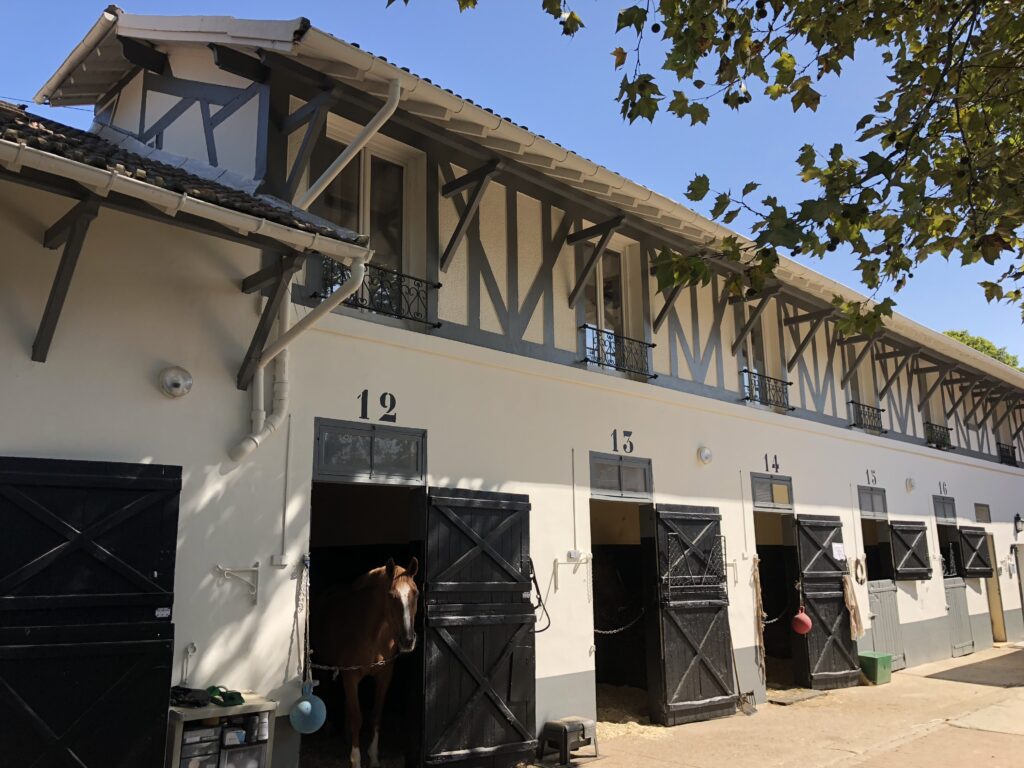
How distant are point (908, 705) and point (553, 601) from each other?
5270 mm

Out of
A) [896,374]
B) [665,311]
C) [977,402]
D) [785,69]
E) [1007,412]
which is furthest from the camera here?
[1007,412]

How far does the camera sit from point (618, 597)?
1041cm

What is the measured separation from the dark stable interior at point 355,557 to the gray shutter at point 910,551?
8476 millimetres

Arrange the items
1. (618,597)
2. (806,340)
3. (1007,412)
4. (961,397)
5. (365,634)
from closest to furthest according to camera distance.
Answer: (365,634), (618,597), (806,340), (961,397), (1007,412)

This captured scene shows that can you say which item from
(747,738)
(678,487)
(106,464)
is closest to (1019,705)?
(747,738)

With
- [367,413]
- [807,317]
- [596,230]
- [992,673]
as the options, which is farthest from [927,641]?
[367,413]

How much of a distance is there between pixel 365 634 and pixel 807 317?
8246 millimetres

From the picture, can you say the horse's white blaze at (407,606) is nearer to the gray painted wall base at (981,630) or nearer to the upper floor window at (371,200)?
the upper floor window at (371,200)

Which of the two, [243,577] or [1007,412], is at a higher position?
[1007,412]

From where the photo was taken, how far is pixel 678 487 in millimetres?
9344

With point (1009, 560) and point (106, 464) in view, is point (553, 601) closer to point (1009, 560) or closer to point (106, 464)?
point (106, 464)

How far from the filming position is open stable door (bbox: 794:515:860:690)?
1081 centimetres

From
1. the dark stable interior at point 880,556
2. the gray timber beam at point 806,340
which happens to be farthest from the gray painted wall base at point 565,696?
the dark stable interior at point 880,556

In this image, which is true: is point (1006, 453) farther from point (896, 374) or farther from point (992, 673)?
point (992, 673)
